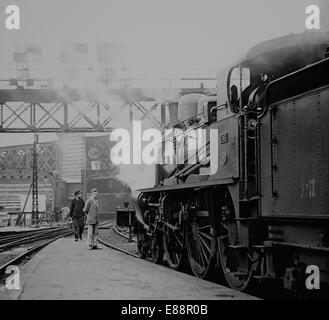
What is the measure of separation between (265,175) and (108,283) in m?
2.70

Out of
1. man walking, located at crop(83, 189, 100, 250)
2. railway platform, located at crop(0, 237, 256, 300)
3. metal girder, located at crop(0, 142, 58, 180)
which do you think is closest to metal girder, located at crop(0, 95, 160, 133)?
metal girder, located at crop(0, 142, 58, 180)

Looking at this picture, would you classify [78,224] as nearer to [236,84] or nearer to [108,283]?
[108,283]

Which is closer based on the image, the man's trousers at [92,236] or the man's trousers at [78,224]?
the man's trousers at [92,236]

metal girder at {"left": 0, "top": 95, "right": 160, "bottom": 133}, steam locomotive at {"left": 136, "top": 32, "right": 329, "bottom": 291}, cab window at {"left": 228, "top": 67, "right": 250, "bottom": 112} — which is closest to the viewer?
steam locomotive at {"left": 136, "top": 32, "right": 329, "bottom": 291}

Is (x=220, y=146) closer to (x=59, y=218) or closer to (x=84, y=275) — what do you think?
(x=84, y=275)

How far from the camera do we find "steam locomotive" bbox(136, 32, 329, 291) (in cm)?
561

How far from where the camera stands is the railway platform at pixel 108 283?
6.78 m

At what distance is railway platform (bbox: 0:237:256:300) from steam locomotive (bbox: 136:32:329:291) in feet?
1.82

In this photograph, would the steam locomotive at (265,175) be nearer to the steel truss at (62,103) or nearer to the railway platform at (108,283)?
the railway platform at (108,283)

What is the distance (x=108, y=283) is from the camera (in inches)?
311

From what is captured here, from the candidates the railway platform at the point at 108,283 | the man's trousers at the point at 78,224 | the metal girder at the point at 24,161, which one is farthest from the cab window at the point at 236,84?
the metal girder at the point at 24,161

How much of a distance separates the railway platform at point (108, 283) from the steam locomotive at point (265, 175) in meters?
0.56

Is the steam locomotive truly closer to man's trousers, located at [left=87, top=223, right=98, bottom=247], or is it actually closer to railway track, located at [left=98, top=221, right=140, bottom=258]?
railway track, located at [left=98, top=221, right=140, bottom=258]

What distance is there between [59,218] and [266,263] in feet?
126
